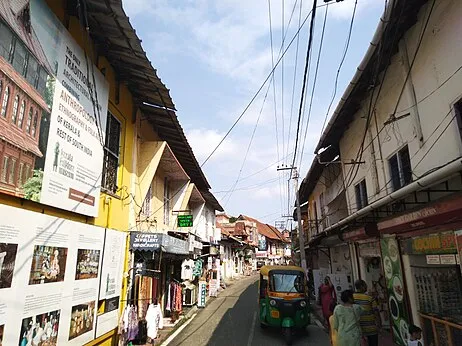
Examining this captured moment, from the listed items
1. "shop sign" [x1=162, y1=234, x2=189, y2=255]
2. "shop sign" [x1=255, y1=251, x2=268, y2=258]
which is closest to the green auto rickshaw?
"shop sign" [x1=162, y1=234, x2=189, y2=255]

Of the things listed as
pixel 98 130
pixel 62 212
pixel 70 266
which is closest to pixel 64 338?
pixel 70 266

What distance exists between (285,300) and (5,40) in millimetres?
10136

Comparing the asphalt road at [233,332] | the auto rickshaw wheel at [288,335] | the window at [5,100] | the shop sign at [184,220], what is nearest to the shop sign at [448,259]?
the asphalt road at [233,332]

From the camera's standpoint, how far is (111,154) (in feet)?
27.0

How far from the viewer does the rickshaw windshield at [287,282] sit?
1185 cm

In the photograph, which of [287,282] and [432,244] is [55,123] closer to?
[432,244]

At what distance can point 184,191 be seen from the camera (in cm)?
1481

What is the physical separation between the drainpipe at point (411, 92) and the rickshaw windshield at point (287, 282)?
645 centimetres

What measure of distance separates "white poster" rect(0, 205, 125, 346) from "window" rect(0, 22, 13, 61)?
198 cm

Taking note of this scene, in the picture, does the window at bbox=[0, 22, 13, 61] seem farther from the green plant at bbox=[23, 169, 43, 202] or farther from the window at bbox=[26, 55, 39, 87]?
the green plant at bbox=[23, 169, 43, 202]

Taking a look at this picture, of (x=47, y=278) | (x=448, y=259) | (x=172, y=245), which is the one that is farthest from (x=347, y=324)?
(x=172, y=245)

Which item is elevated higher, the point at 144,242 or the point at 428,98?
the point at 428,98

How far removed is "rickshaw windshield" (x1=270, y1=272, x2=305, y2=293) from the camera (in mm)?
11852

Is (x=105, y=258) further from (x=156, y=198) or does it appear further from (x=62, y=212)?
(x=156, y=198)
